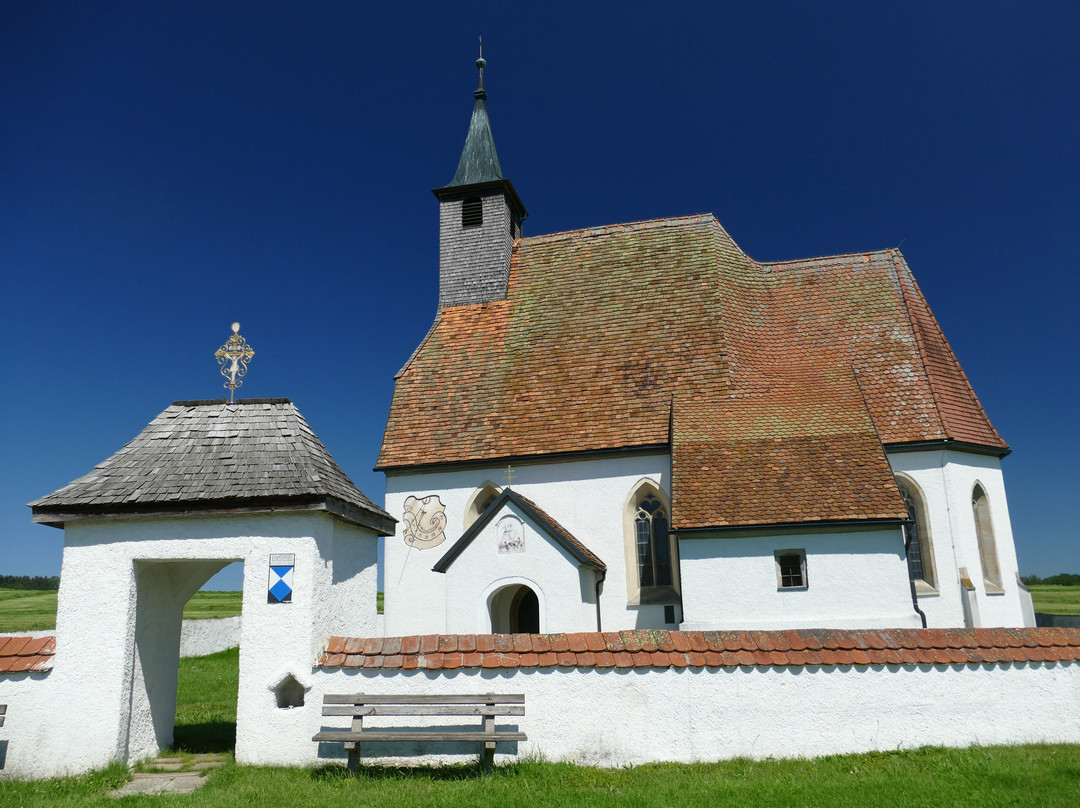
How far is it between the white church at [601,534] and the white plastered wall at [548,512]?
55 millimetres

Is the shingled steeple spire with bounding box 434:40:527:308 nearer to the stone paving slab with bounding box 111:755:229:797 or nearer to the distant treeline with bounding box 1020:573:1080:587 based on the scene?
the stone paving slab with bounding box 111:755:229:797

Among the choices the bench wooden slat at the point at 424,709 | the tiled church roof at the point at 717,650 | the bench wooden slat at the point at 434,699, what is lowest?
the bench wooden slat at the point at 424,709

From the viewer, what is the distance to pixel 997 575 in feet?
47.0

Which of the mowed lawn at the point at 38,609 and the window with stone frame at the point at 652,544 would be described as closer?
the window with stone frame at the point at 652,544

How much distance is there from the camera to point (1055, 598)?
43.8m

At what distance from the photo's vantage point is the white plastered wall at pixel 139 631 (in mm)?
7578

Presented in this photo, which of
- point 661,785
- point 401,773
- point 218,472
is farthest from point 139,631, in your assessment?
point 661,785

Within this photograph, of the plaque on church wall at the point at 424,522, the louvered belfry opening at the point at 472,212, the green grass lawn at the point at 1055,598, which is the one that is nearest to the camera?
the plaque on church wall at the point at 424,522

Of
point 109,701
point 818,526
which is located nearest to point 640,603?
point 818,526

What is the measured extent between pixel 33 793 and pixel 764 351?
47.8 ft

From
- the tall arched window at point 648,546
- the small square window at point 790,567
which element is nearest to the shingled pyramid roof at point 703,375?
the small square window at point 790,567

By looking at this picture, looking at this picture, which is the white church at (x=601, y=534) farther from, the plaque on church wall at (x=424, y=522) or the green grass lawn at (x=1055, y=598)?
the green grass lawn at (x=1055, y=598)

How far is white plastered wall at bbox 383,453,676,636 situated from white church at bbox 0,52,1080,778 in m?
0.06

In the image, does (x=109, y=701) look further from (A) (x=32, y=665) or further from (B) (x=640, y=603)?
(B) (x=640, y=603)
